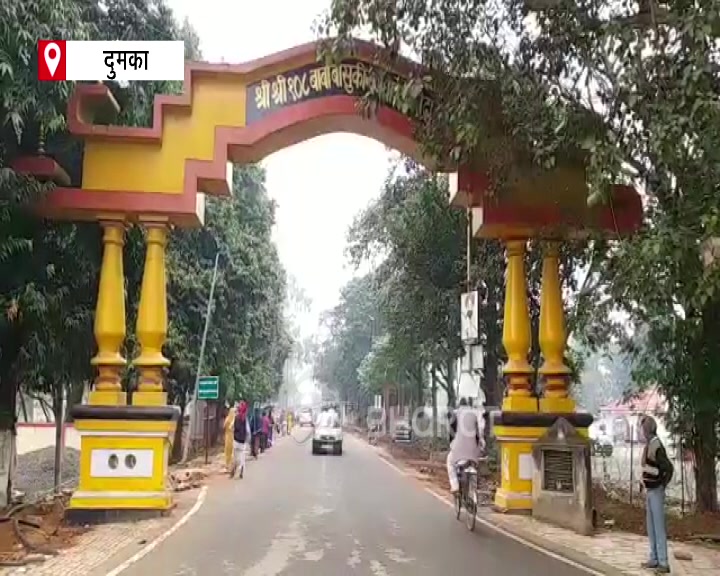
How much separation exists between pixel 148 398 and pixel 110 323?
4.06 feet

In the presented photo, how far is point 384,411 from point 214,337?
106 ft

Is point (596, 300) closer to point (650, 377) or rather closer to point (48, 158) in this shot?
point (650, 377)

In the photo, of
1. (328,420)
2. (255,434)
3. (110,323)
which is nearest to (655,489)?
(110,323)

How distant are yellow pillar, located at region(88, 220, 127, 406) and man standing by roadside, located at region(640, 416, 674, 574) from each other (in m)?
7.47

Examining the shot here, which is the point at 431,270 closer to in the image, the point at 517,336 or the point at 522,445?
the point at 517,336

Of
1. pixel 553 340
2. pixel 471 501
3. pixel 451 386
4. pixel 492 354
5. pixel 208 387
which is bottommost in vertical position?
pixel 471 501

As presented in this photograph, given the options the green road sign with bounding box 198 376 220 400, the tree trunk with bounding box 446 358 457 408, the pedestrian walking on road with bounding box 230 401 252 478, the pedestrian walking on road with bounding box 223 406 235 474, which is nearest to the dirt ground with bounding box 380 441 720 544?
the pedestrian walking on road with bounding box 230 401 252 478

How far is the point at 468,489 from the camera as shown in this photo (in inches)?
498

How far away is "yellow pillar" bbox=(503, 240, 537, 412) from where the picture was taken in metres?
14.2

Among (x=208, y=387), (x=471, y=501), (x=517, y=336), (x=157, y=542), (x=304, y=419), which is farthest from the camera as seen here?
(x=304, y=419)

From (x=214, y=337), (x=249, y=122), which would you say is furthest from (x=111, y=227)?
(x=214, y=337)

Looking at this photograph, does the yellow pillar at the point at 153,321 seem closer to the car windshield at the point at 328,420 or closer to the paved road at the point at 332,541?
the paved road at the point at 332,541

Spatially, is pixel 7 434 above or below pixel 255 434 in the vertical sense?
above

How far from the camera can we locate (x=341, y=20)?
9.59 m
